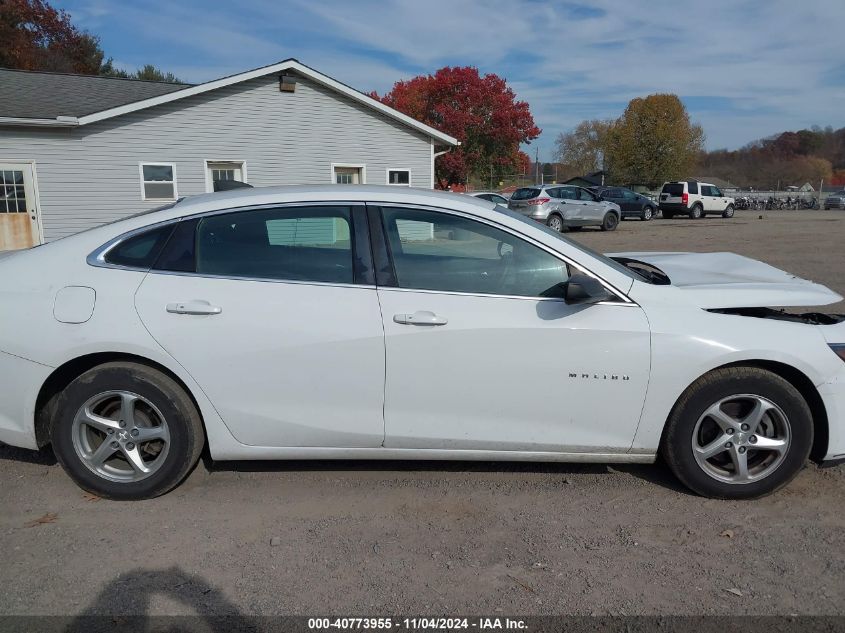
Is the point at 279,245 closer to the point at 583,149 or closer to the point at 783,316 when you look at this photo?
the point at 783,316

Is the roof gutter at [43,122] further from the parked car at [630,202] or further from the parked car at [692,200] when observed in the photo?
the parked car at [692,200]

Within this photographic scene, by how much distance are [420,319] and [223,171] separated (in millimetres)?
14059

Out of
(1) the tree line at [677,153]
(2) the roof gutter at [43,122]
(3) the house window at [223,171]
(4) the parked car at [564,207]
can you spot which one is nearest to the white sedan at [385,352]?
(2) the roof gutter at [43,122]

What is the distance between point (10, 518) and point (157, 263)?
146 cm

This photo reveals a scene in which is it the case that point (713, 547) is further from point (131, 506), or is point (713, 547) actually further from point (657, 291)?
point (131, 506)

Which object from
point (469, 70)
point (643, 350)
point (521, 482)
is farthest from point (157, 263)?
point (469, 70)

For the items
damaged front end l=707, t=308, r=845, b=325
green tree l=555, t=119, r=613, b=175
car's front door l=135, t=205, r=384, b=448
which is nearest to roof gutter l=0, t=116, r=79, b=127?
car's front door l=135, t=205, r=384, b=448

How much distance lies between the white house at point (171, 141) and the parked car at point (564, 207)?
19.1 ft

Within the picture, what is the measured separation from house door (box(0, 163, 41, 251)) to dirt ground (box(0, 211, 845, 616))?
11869mm

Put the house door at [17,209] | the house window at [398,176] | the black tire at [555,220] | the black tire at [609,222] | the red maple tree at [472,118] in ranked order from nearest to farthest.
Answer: the house door at [17,209], the house window at [398,176], the black tire at [555,220], the black tire at [609,222], the red maple tree at [472,118]

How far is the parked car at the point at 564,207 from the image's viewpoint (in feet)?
74.0

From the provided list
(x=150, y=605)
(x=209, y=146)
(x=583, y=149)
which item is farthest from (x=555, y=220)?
(x=583, y=149)

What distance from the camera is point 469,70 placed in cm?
4159

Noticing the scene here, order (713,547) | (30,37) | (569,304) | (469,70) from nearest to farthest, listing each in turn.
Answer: (713,547), (569,304), (30,37), (469,70)
